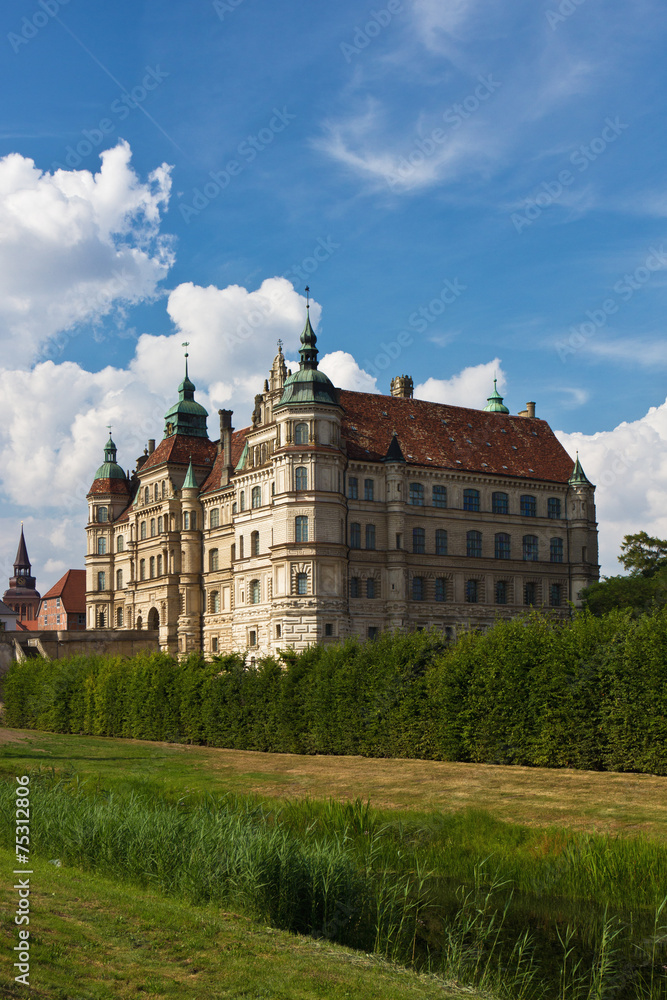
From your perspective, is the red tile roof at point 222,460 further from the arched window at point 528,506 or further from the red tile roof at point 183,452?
the arched window at point 528,506

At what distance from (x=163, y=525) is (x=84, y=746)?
45133 mm

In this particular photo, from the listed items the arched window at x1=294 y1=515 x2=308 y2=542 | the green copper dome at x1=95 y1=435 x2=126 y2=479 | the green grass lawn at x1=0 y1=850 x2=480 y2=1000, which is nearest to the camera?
the green grass lawn at x1=0 y1=850 x2=480 y2=1000

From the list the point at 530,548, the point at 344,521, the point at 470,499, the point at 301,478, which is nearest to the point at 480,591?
the point at 530,548

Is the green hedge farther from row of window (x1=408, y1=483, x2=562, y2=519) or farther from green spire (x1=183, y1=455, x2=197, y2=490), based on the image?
green spire (x1=183, y1=455, x2=197, y2=490)

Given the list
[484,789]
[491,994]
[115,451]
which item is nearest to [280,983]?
[491,994]

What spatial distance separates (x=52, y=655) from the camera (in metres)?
77.5

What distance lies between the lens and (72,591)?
129 m

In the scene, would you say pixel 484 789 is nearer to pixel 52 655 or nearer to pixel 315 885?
pixel 315 885

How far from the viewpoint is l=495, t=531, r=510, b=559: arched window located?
251 ft

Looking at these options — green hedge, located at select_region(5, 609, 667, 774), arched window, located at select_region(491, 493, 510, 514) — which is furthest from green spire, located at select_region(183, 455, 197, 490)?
green hedge, located at select_region(5, 609, 667, 774)

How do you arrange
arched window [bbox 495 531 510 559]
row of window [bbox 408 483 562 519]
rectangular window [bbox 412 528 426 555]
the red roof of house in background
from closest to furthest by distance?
1. rectangular window [bbox 412 528 426 555]
2. row of window [bbox 408 483 562 519]
3. arched window [bbox 495 531 510 559]
4. the red roof of house in background

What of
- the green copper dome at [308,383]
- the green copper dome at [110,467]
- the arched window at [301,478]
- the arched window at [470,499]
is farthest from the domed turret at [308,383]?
the green copper dome at [110,467]

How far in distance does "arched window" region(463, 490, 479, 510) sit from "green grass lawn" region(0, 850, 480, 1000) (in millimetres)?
61990

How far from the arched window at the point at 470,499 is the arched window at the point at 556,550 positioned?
772cm
